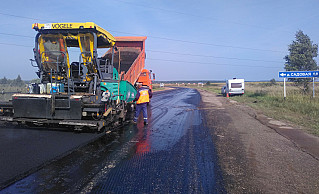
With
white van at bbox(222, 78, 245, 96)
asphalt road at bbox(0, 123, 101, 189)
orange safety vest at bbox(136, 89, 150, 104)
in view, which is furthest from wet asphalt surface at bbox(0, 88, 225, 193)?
white van at bbox(222, 78, 245, 96)

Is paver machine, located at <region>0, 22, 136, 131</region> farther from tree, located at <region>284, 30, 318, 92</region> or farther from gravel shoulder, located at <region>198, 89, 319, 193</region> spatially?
tree, located at <region>284, 30, 318, 92</region>

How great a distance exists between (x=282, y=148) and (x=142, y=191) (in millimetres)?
4018

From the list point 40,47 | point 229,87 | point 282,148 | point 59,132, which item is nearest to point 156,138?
point 59,132

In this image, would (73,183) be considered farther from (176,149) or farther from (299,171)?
(299,171)

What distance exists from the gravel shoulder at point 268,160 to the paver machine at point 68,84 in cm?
357

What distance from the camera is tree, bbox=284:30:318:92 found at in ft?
66.1

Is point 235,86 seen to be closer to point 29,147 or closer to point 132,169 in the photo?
point 132,169

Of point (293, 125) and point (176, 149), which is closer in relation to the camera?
point (176, 149)

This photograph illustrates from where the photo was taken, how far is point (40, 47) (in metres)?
7.02

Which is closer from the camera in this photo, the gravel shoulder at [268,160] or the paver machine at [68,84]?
the gravel shoulder at [268,160]

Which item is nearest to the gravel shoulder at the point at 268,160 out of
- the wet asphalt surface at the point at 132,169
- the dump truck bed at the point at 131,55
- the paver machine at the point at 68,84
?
the wet asphalt surface at the point at 132,169

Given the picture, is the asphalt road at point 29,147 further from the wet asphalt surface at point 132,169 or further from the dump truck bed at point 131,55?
the dump truck bed at point 131,55

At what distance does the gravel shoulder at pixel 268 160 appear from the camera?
3326 millimetres

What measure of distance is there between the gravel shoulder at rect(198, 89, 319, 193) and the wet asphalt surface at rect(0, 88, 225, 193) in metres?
0.30
